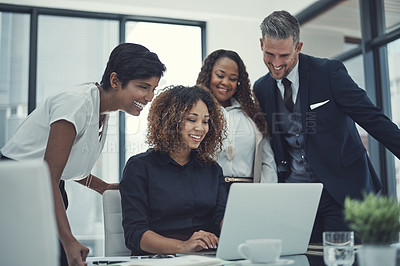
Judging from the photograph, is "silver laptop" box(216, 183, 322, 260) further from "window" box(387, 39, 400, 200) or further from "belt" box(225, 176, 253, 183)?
"window" box(387, 39, 400, 200)

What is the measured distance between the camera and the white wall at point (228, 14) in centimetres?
438

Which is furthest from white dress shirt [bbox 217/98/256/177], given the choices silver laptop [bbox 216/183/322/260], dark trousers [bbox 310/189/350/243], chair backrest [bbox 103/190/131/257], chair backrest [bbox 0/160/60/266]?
chair backrest [bbox 0/160/60/266]

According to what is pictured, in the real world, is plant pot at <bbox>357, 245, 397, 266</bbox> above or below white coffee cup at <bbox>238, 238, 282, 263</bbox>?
above

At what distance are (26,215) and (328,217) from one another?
164cm

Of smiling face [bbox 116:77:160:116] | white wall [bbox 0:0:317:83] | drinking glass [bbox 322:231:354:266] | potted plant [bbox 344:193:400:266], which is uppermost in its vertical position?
white wall [bbox 0:0:317:83]

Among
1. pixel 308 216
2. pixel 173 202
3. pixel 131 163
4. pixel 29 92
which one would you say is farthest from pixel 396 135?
pixel 29 92

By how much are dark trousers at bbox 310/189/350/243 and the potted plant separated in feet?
4.12

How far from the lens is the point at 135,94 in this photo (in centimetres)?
175

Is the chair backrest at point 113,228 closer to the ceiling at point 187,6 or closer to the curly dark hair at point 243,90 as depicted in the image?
the curly dark hair at point 243,90

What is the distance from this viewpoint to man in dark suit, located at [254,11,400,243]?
2.08 meters

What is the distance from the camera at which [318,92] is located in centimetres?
215

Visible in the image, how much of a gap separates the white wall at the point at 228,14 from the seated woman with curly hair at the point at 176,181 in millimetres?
2587

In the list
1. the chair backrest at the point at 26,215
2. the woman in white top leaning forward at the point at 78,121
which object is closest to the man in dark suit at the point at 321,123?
the woman in white top leaning forward at the point at 78,121

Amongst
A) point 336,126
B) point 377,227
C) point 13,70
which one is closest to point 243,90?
point 336,126
